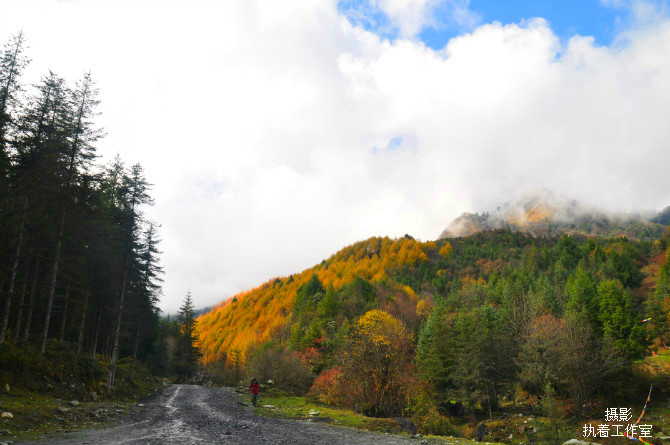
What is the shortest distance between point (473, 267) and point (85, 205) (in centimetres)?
15381

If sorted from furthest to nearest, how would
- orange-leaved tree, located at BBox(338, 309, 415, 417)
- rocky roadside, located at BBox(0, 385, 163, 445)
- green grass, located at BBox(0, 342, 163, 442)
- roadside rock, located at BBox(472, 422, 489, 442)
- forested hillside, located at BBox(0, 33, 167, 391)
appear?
roadside rock, located at BBox(472, 422, 489, 442)
orange-leaved tree, located at BBox(338, 309, 415, 417)
forested hillside, located at BBox(0, 33, 167, 391)
green grass, located at BBox(0, 342, 163, 442)
rocky roadside, located at BBox(0, 385, 163, 445)

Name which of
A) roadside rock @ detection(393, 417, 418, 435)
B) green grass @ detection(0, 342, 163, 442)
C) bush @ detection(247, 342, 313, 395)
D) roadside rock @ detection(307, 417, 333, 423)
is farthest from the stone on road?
bush @ detection(247, 342, 313, 395)

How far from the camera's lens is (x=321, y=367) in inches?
2283

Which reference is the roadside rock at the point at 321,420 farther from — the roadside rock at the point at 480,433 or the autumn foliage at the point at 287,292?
the autumn foliage at the point at 287,292

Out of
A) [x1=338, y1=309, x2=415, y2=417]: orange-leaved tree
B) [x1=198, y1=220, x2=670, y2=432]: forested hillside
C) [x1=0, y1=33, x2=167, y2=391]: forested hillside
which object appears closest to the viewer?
[x1=0, y1=33, x2=167, y2=391]: forested hillside

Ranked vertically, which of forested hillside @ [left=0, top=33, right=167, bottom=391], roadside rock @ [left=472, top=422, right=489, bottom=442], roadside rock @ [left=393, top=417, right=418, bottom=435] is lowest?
roadside rock @ [left=472, top=422, right=489, bottom=442]

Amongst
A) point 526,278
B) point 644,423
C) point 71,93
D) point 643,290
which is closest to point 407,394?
point 644,423

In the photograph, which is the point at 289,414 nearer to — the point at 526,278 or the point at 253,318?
the point at 526,278

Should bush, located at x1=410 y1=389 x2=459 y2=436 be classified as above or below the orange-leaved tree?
below

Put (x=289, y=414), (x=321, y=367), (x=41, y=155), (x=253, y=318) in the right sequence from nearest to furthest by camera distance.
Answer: (x=41, y=155) < (x=289, y=414) < (x=321, y=367) < (x=253, y=318)

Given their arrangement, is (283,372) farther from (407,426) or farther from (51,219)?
(51,219)

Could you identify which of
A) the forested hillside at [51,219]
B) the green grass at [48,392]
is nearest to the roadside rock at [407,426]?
the green grass at [48,392]

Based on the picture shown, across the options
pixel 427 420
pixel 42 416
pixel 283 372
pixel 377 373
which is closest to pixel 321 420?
pixel 377 373

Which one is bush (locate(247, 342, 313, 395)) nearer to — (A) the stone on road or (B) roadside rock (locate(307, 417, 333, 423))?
(B) roadside rock (locate(307, 417, 333, 423))
